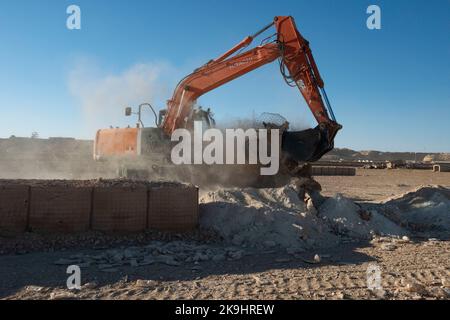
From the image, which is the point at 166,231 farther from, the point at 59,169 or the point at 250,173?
the point at 59,169

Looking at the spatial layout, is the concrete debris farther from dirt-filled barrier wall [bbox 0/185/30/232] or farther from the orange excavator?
the orange excavator

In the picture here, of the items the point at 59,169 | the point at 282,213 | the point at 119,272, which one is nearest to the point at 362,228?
→ the point at 282,213

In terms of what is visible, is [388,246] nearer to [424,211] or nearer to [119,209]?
[424,211]

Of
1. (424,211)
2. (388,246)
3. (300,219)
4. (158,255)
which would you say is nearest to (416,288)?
(388,246)

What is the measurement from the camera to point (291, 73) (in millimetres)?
11625

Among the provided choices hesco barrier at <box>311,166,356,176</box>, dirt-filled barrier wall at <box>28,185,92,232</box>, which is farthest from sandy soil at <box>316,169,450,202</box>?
dirt-filled barrier wall at <box>28,185,92,232</box>

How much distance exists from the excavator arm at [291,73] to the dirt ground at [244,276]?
4268 mm

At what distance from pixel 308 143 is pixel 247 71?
252 centimetres

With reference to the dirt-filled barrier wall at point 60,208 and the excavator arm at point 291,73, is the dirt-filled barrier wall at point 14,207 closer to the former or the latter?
the dirt-filled barrier wall at point 60,208

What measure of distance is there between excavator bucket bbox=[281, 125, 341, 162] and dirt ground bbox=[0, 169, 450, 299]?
13.6 ft

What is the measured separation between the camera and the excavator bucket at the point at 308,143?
1122 cm

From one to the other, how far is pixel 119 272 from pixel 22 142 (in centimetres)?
5153
